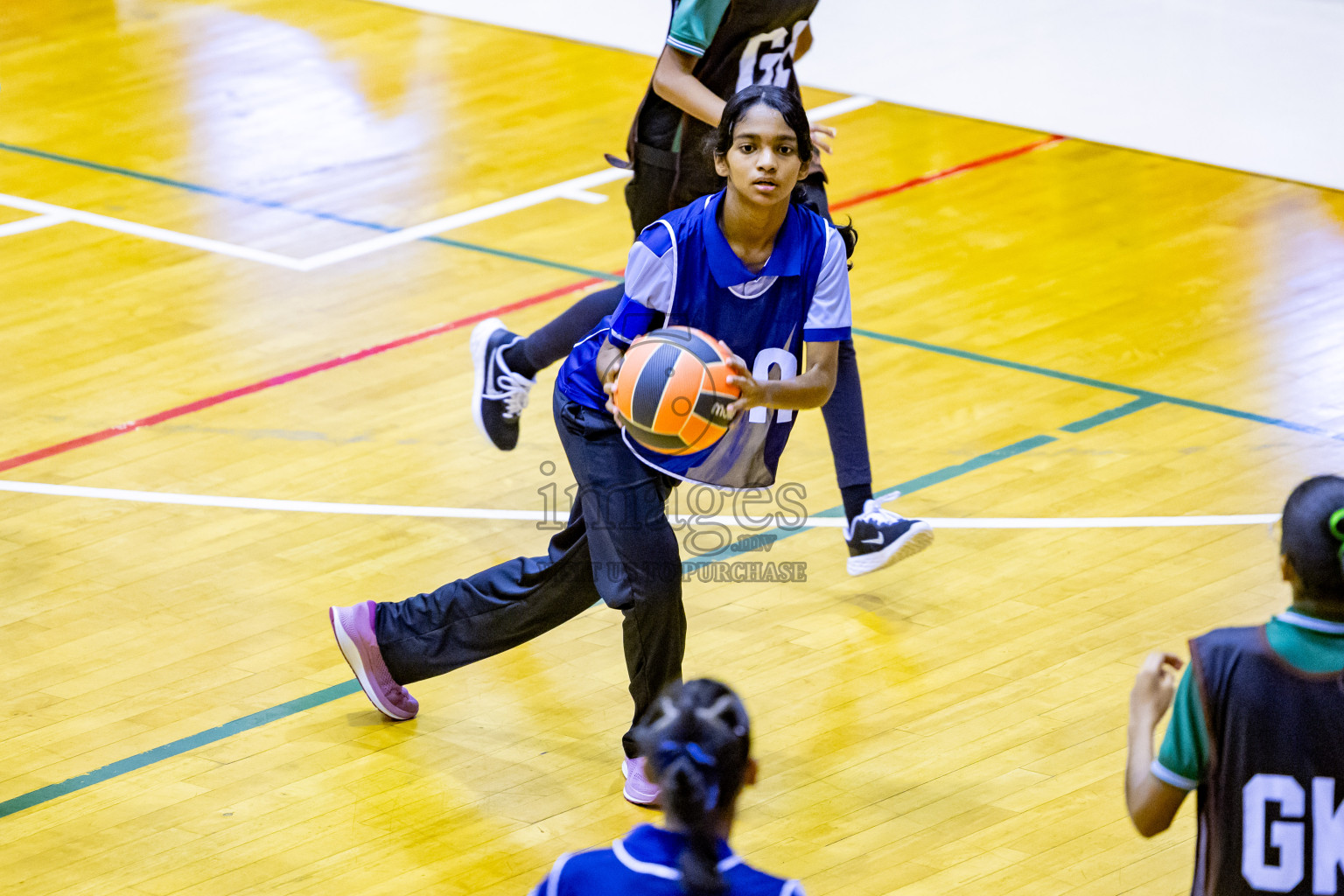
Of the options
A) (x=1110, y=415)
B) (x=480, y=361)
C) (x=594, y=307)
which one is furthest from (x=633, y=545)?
(x=1110, y=415)

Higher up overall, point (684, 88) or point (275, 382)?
point (684, 88)

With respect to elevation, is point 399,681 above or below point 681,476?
below

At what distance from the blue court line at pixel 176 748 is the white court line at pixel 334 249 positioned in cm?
325

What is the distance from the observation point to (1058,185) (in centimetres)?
821

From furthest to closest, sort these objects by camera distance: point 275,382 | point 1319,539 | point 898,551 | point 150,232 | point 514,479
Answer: point 150,232, point 275,382, point 514,479, point 898,551, point 1319,539

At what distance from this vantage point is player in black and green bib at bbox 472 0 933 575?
480cm

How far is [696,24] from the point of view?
4.78 m

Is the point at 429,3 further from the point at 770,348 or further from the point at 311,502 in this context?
the point at 770,348

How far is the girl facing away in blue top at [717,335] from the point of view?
3793mm

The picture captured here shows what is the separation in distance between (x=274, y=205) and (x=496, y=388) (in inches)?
123

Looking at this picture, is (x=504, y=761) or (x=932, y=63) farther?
(x=932, y=63)

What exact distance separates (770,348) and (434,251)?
386 cm

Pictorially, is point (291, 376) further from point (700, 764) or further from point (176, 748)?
point (700, 764)

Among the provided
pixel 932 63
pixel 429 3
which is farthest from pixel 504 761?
pixel 429 3
